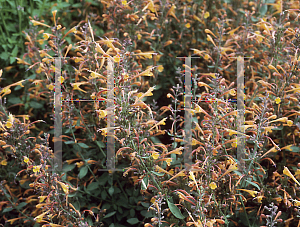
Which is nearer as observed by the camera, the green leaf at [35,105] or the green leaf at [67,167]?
the green leaf at [67,167]

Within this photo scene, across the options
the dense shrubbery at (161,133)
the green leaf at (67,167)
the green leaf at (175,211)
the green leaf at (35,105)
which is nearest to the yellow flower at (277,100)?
the dense shrubbery at (161,133)

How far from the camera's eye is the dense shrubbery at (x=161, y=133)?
7.36 ft

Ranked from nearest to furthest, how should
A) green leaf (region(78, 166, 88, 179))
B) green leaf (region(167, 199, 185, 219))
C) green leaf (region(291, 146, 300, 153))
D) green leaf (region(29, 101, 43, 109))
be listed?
green leaf (region(167, 199, 185, 219)) → green leaf (region(291, 146, 300, 153)) → green leaf (region(78, 166, 88, 179)) → green leaf (region(29, 101, 43, 109))

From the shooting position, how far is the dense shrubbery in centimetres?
224

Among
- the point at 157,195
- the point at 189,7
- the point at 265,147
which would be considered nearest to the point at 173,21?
the point at 189,7

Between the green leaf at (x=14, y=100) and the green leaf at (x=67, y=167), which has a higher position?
the green leaf at (x=14, y=100)

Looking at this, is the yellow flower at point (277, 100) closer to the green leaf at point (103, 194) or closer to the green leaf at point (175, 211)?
the green leaf at point (175, 211)

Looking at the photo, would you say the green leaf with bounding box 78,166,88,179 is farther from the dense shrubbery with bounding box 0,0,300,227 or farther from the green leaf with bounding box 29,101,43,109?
the green leaf with bounding box 29,101,43,109

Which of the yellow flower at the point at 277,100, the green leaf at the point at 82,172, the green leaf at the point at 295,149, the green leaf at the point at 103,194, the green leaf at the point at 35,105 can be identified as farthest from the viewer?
the green leaf at the point at 35,105

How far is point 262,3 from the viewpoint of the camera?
3479 millimetres

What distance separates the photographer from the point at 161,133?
104 inches

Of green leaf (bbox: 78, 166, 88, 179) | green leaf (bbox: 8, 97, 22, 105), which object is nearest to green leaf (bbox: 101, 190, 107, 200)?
green leaf (bbox: 78, 166, 88, 179)

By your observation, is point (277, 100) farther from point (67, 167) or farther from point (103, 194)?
point (67, 167)

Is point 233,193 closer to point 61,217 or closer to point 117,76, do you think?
point 117,76
